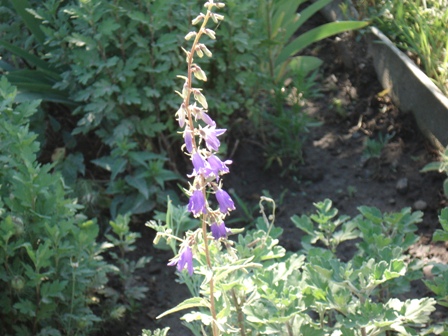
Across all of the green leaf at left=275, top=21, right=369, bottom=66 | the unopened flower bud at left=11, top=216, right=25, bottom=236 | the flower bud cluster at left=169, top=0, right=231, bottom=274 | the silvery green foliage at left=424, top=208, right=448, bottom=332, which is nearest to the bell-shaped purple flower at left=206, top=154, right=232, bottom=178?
the flower bud cluster at left=169, top=0, right=231, bottom=274

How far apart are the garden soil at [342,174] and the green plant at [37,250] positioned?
1.07 feet

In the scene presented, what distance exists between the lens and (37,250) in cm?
301

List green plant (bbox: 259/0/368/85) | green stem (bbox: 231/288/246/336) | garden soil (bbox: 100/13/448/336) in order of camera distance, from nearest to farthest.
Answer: green stem (bbox: 231/288/246/336)
garden soil (bbox: 100/13/448/336)
green plant (bbox: 259/0/368/85)

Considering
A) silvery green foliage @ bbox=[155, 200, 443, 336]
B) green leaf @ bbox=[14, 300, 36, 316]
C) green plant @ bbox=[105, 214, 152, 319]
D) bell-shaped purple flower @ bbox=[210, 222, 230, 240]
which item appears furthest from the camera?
green plant @ bbox=[105, 214, 152, 319]

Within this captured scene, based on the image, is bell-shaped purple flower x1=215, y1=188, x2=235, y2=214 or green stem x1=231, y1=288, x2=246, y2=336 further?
green stem x1=231, y1=288, x2=246, y2=336

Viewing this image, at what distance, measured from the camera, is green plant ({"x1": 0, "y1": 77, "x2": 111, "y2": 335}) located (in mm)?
3074

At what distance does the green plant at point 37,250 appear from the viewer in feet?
10.1

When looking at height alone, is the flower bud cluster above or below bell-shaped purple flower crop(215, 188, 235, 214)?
above

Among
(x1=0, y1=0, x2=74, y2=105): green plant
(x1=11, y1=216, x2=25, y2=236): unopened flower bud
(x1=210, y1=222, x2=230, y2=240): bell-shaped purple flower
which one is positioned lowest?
(x1=11, y1=216, x2=25, y2=236): unopened flower bud

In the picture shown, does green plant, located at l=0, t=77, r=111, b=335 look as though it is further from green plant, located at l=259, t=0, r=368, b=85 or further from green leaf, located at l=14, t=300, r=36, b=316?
green plant, located at l=259, t=0, r=368, b=85

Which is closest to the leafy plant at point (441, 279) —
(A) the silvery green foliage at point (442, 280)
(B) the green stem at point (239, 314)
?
(A) the silvery green foliage at point (442, 280)

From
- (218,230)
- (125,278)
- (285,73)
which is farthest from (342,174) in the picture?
(218,230)

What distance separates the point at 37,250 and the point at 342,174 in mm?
2056

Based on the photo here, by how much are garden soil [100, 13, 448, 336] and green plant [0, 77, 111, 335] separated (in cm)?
33
